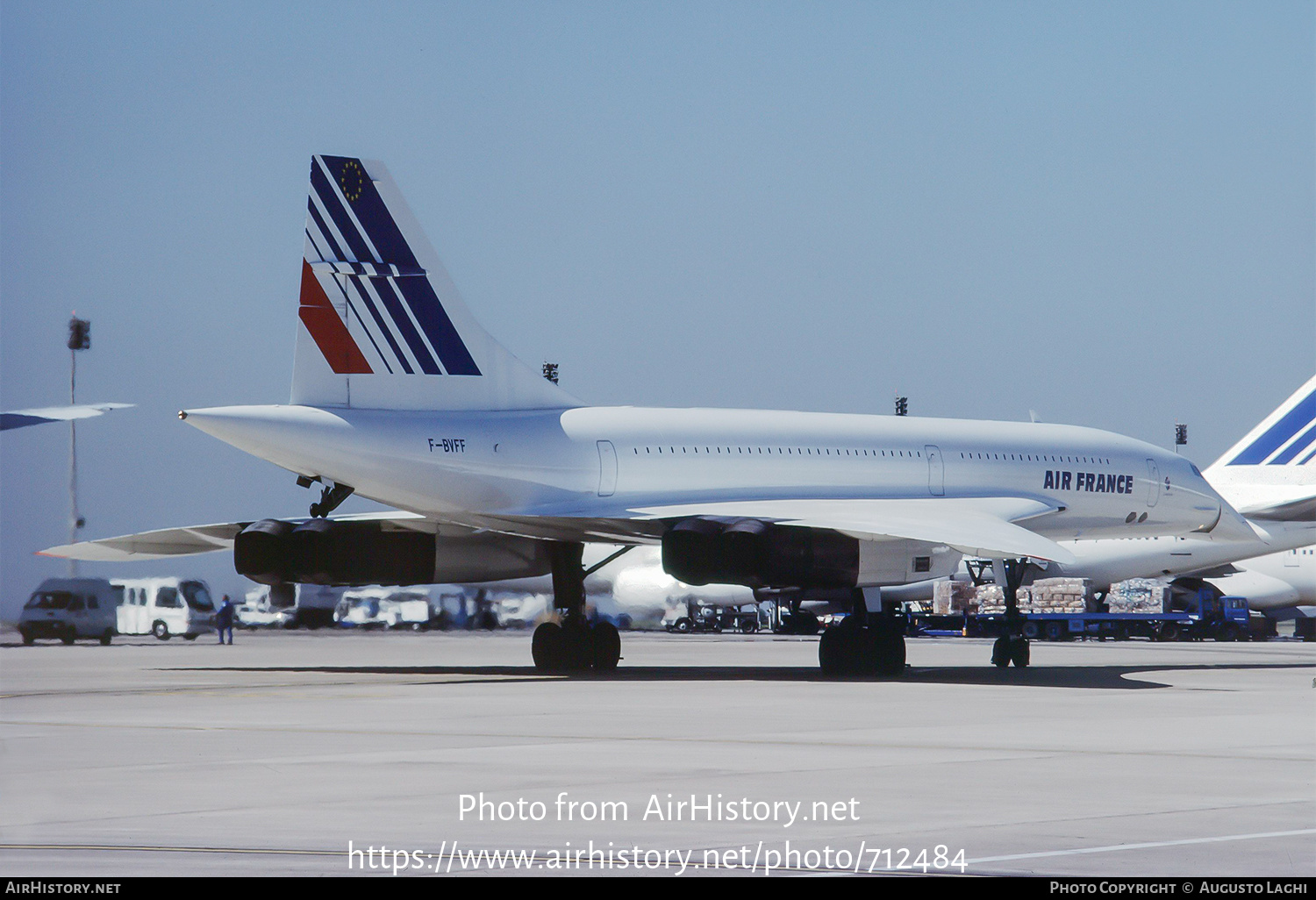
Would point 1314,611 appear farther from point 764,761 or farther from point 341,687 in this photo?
point 764,761

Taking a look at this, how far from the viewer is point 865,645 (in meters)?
19.7

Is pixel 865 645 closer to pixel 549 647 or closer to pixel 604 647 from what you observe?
pixel 604 647

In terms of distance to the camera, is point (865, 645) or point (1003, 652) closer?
point (865, 645)

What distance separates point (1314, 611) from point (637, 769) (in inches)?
2264

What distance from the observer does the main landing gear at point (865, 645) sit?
773 inches

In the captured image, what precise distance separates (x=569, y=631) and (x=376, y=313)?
5.19 meters

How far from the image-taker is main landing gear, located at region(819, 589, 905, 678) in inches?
773

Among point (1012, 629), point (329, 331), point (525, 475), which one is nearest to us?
point (329, 331)

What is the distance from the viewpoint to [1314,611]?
61469 millimetres

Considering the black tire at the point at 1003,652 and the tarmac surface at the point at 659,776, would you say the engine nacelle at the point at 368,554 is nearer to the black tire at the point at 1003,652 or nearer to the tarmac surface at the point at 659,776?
the tarmac surface at the point at 659,776

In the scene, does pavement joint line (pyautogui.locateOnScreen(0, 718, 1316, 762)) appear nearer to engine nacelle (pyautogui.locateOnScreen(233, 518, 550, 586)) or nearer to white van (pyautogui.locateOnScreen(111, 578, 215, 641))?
engine nacelle (pyautogui.locateOnScreen(233, 518, 550, 586))

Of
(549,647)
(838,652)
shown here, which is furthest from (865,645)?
(549,647)

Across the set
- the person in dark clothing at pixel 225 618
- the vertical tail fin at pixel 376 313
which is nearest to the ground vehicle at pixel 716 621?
the person in dark clothing at pixel 225 618

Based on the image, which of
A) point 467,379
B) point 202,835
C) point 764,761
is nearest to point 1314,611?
point 467,379
